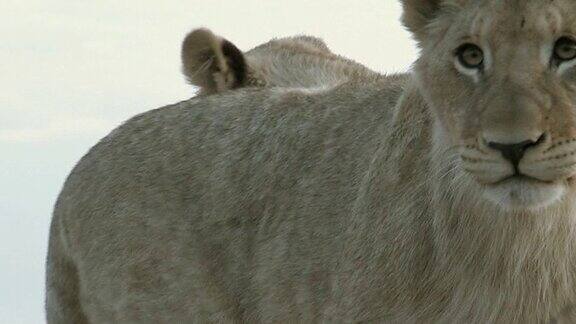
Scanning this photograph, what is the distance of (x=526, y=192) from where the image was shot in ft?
15.5

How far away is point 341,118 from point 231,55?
1.97m

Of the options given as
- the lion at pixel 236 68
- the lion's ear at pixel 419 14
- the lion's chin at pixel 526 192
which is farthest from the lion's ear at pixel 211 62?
the lion's chin at pixel 526 192

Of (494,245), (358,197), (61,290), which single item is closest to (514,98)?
(494,245)

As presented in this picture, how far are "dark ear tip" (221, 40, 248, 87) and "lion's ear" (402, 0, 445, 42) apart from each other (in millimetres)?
2685

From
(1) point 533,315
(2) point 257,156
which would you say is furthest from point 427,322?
(2) point 257,156

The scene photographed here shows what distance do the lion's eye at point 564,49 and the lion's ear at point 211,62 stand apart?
133 inches

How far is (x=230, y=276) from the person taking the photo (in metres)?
6.47

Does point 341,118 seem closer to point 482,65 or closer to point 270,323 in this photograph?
point 270,323

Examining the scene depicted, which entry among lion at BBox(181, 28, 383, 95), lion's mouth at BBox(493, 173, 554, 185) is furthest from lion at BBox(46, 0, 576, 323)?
lion at BBox(181, 28, 383, 95)

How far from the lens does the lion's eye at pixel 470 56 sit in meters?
4.93

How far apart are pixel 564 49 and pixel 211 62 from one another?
356 cm

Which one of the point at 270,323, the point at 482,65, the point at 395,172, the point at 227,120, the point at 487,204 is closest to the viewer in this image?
the point at 482,65

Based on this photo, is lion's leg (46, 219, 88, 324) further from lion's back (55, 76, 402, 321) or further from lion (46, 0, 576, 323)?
lion's back (55, 76, 402, 321)

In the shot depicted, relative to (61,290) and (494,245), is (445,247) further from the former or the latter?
(61,290)
